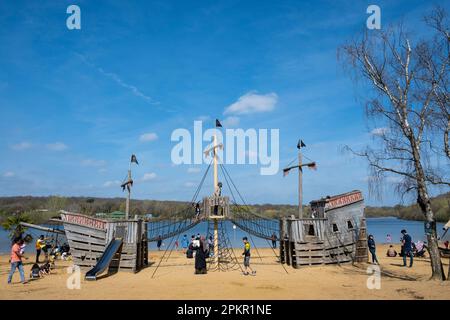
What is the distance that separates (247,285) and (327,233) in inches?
286

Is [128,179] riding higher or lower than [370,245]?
higher

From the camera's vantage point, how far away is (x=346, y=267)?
19781 mm

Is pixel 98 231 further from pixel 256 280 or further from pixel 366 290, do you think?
pixel 366 290

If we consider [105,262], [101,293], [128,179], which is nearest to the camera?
[101,293]

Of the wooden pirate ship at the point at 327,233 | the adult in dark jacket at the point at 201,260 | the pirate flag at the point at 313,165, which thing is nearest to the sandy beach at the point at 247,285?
the adult in dark jacket at the point at 201,260

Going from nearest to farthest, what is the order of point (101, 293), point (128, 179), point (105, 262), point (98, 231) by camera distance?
point (101, 293)
point (105, 262)
point (98, 231)
point (128, 179)

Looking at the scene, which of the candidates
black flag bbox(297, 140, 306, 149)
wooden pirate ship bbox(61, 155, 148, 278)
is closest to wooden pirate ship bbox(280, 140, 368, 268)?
black flag bbox(297, 140, 306, 149)

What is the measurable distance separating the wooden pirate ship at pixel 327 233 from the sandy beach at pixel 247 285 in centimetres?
78

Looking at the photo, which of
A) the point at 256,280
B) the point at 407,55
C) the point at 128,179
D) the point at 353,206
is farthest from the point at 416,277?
the point at 128,179

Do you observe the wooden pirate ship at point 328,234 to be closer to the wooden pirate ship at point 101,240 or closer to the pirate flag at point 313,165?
the pirate flag at point 313,165

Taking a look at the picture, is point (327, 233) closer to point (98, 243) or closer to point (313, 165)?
point (313, 165)

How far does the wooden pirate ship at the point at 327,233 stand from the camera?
20.0m

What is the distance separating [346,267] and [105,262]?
12786 millimetres

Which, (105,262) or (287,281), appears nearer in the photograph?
(287,281)
